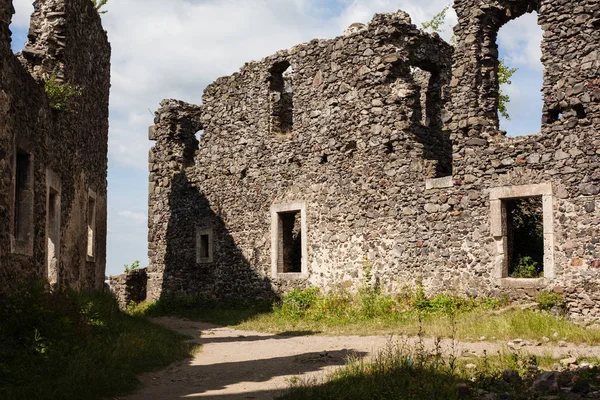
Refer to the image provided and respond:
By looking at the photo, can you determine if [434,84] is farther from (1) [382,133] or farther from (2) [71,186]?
(2) [71,186]

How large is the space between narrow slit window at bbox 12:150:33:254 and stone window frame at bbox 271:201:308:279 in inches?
293

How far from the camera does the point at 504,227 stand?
41.5 feet

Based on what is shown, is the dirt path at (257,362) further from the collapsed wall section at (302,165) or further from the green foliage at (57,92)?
the green foliage at (57,92)

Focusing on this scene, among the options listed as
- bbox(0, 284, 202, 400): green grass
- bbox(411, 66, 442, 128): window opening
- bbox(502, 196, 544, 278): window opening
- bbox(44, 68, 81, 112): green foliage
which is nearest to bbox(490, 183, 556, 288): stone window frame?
bbox(502, 196, 544, 278): window opening

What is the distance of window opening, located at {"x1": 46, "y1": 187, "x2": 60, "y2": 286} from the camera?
11062 millimetres

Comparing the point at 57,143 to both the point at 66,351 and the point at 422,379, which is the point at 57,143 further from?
the point at 422,379

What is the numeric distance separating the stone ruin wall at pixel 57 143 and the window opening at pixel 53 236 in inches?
0.6

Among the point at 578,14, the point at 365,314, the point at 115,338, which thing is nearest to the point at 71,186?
the point at 115,338

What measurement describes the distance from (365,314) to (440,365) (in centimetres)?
632

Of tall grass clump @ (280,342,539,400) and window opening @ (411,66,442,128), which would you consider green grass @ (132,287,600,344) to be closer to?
tall grass clump @ (280,342,539,400)

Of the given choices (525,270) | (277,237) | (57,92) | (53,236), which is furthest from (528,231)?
(57,92)

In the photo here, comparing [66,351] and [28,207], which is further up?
[28,207]

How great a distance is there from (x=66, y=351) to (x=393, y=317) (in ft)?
21.6

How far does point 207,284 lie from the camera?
60.7 ft
